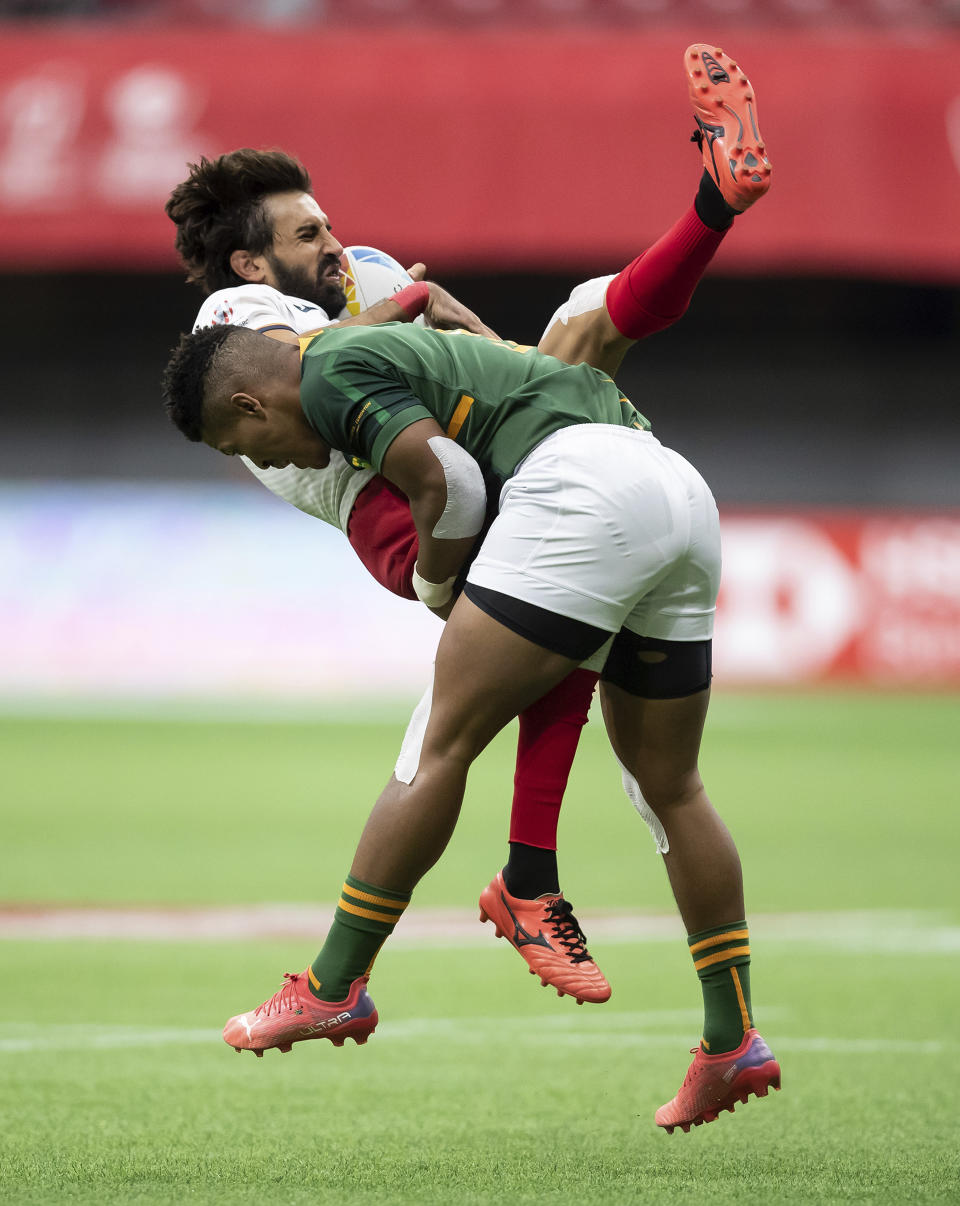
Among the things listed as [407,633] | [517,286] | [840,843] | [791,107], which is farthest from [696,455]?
[840,843]

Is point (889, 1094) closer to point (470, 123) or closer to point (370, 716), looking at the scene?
Result: point (370, 716)

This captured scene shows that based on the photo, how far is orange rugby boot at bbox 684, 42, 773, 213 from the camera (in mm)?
3512

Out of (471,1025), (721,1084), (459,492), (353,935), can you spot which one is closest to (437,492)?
(459,492)

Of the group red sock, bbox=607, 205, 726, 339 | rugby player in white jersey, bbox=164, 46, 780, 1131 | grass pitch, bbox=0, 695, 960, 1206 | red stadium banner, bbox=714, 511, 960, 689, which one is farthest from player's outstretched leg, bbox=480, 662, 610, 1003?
red stadium banner, bbox=714, 511, 960, 689

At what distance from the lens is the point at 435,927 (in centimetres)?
714

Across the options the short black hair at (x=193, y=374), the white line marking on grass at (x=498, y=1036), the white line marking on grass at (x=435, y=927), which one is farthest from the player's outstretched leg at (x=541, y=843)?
the white line marking on grass at (x=435, y=927)

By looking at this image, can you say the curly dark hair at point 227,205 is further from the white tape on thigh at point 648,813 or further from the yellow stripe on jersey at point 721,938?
the yellow stripe on jersey at point 721,938

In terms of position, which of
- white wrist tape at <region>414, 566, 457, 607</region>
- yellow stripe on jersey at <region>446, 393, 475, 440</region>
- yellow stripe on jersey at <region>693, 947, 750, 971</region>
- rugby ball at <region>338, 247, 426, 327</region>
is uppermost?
rugby ball at <region>338, 247, 426, 327</region>

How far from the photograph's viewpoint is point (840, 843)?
9.23 metres

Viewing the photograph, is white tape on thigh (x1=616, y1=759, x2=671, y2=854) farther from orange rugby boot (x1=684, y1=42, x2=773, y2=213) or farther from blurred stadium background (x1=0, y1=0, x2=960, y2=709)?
blurred stadium background (x1=0, y1=0, x2=960, y2=709)

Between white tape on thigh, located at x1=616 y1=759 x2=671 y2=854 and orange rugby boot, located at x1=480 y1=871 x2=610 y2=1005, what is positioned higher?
white tape on thigh, located at x1=616 y1=759 x2=671 y2=854

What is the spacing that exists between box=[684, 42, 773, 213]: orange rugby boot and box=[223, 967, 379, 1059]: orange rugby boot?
196 cm

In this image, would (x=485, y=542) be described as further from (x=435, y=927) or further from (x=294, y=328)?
(x=435, y=927)

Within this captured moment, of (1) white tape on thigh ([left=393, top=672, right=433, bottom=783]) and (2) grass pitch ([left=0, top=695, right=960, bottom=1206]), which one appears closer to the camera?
(1) white tape on thigh ([left=393, top=672, right=433, bottom=783])
